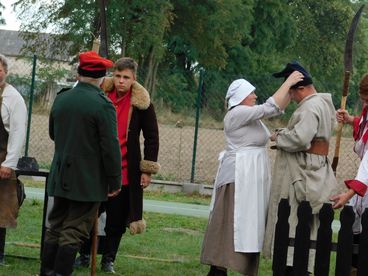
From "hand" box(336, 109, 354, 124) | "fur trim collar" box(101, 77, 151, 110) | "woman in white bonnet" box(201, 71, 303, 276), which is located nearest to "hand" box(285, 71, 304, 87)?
"woman in white bonnet" box(201, 71, 303, 276)

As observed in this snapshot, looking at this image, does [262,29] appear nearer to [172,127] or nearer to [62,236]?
[172,127]

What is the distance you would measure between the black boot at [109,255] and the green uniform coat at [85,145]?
53.3 inches

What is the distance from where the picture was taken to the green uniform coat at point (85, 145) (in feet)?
22.1

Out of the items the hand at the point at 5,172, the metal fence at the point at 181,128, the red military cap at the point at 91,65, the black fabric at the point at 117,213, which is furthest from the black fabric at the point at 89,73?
the metal fence at the point at 181,128

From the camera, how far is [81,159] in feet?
22.2

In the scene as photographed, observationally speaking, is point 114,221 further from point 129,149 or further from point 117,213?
point 129,149

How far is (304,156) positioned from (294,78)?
0.62m

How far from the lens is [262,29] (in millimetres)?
44625

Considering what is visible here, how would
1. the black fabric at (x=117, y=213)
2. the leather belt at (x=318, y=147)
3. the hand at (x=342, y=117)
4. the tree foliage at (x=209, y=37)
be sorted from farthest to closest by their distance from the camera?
the tree foliage at (x=209, y=37), the black fabric at (x=117, y=213), the hand at (x=342, y=117), the leather belt at (x=318, y=147)

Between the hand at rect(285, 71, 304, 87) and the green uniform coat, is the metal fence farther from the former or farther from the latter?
the green uniform coat

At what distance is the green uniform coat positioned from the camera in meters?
6.74

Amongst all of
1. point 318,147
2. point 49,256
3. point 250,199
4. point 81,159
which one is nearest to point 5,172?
point 49,256

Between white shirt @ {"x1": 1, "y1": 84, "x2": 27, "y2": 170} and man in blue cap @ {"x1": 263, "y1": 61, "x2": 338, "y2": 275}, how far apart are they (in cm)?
207

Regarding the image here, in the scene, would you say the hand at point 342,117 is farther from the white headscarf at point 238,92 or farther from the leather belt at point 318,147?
the white headscarf at point 238,92
